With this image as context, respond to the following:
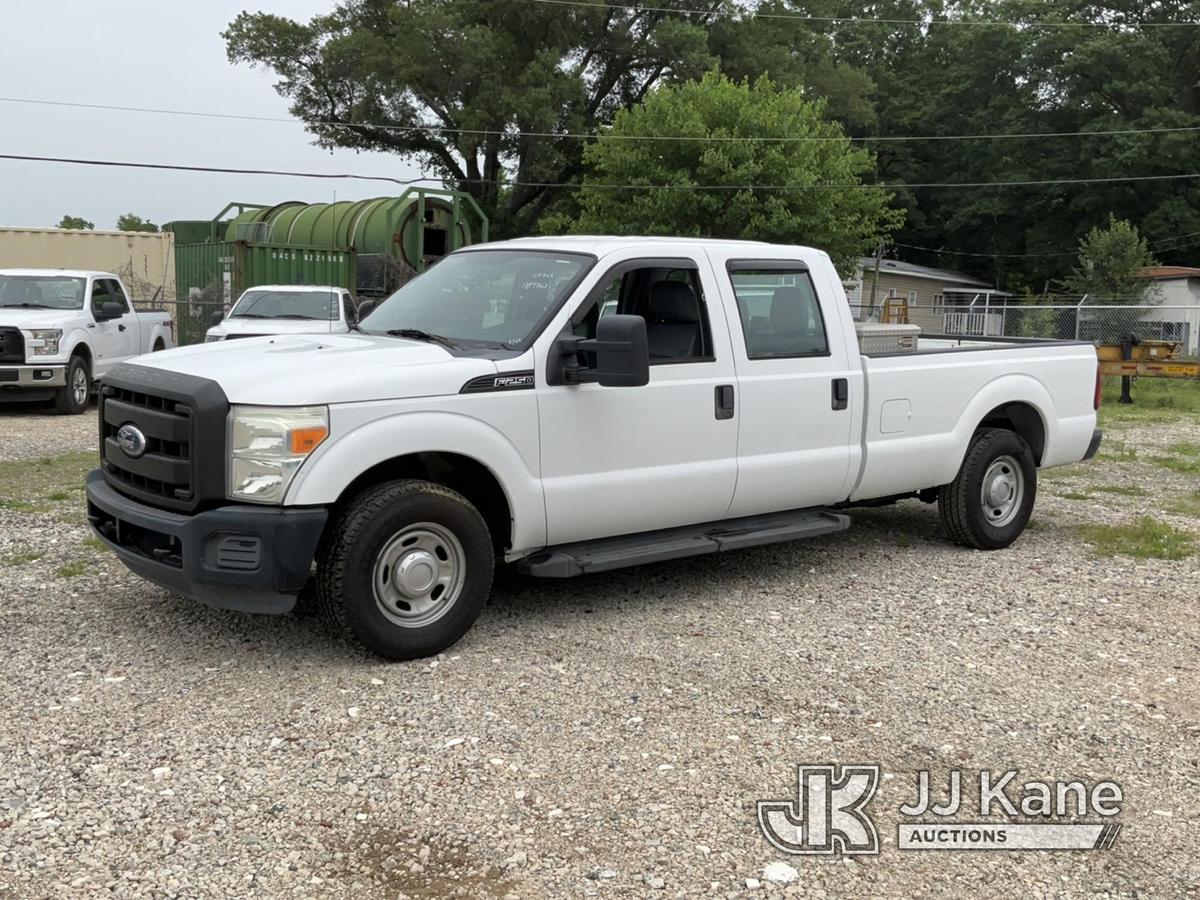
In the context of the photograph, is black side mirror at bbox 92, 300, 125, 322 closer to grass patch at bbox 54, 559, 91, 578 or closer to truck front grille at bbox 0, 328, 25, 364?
truck front grille at bbox 0, 328, 25, 364

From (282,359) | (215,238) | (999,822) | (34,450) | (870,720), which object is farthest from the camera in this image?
(215,238)

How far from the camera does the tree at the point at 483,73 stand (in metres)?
→ 41.1

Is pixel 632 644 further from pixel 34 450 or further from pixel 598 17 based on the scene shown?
pixel 598 17

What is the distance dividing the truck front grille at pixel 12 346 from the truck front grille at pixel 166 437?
9749 millimetres

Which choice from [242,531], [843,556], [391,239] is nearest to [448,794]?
[242,531]

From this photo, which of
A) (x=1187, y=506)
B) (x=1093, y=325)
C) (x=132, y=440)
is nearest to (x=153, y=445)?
(x=132, y=440)

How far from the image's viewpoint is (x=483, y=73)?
1622 inches

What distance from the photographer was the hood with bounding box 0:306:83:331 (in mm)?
14312

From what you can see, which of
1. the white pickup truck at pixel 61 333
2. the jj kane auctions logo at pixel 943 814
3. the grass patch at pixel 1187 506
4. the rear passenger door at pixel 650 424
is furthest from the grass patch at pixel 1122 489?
the white pickup truck at pixel 61 333

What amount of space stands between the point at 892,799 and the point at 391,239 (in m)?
22.3

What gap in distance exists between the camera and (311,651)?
18.2 ft

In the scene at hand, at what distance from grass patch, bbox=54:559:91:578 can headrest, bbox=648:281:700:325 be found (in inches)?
140

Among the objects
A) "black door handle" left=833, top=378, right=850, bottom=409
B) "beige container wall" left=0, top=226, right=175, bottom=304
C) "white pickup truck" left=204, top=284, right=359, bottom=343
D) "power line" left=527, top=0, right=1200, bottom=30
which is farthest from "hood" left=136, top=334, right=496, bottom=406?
"power line" left=527, top=0, right=1200, bottom=30

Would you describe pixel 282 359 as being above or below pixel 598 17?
below
